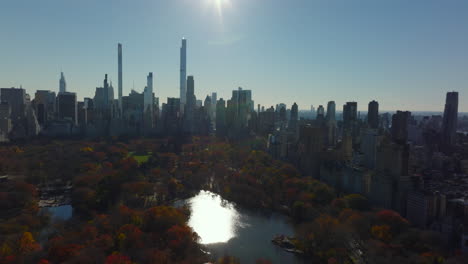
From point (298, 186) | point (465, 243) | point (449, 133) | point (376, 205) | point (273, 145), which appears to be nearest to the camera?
point (465, 243)

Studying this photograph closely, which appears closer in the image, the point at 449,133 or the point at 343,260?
the point at 343,260

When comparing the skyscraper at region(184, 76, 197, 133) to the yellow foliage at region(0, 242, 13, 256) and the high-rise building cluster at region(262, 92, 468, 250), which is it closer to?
the high-rise building cluster at region(262, 92, 468, 250)

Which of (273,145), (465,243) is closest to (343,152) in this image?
(273,145)

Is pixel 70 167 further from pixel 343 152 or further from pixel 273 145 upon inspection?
pixel 343 152

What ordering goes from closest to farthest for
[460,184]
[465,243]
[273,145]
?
[465,243] → [460,184] → [273,145]

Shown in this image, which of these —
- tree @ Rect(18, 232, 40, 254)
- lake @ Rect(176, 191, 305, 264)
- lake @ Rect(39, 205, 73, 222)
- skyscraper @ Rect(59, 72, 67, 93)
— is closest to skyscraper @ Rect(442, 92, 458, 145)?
lake @ Rect(176, 191, 305, 264)

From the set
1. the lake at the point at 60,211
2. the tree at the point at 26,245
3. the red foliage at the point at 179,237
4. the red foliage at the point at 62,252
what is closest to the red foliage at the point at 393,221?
the red foliage at the point at 179,237

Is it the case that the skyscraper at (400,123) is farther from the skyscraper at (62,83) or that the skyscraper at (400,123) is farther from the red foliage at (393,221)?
the skyscraper at (62,83)
